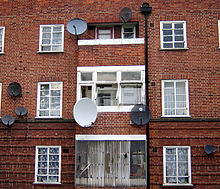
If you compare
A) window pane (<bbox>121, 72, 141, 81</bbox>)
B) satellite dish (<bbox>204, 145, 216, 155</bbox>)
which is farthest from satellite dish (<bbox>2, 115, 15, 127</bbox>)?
satellite dish (<bbox>204, 145, 216, 155</bbox>)

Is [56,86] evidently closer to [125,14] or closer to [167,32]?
[125,14]

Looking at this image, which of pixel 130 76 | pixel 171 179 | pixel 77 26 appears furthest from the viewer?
pixel 77 26

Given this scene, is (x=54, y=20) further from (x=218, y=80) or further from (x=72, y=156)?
(x=218, y=80)

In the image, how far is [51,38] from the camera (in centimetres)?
1598

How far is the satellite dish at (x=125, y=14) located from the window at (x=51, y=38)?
2956 millimetres

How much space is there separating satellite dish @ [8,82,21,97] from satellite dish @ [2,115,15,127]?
1.07 metres

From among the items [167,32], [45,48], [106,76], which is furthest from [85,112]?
[167,32]

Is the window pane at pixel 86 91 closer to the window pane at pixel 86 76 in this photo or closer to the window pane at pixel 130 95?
the window pane at pixel 86 76

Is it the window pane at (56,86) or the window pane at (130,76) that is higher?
the window pane at (130,76)

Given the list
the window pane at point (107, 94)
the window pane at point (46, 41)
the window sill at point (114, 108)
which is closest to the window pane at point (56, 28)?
the window pane at point (46, 41)

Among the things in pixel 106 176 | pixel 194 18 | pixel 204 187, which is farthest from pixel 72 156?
pixel 194 18

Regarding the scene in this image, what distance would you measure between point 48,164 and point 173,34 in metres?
8.32

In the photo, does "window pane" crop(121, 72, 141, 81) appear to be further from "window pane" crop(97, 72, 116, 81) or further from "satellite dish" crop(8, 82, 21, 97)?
"satellite dish" crop(8, 82, 21, 97)

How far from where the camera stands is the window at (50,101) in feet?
50.5
